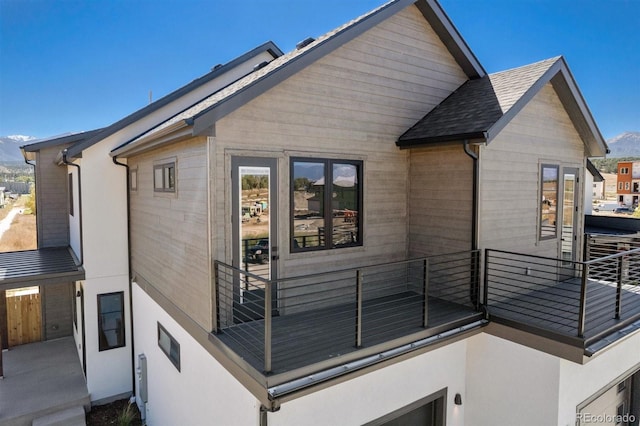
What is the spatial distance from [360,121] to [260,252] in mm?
2713

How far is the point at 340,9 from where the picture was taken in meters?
16.4

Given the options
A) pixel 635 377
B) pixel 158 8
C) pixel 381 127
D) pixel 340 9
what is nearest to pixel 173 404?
pixel 381 127

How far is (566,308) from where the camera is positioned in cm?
631

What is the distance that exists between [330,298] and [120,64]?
173 feet

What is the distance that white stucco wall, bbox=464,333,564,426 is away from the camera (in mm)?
5379

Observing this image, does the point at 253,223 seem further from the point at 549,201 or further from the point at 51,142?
the point at 51,142

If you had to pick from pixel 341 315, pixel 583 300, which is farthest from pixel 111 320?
pixel 583 300

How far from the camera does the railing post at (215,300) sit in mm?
5168

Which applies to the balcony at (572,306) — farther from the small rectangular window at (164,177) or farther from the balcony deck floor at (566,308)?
the small rectangular window at (164,177)

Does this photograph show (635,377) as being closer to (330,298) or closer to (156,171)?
(330,298)

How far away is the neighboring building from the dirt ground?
65.9m

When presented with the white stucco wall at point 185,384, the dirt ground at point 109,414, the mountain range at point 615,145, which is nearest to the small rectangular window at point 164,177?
the white stucco wall at point 185,384

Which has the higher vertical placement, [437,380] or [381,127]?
[381,127]

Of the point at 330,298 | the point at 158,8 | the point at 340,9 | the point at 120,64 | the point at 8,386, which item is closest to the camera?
the point at 330,298
